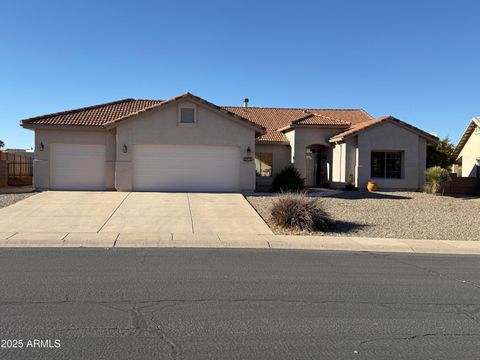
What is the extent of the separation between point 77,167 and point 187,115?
237 inches

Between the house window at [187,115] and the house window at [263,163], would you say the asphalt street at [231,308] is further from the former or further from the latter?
the house window at [263,163]

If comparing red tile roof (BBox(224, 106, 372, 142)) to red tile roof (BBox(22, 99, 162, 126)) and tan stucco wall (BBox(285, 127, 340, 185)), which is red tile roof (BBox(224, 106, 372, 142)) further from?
red tile roof (BBox(22, 99, 162, 126))

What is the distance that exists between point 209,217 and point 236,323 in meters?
10.2

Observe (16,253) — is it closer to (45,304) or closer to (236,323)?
(45,304)

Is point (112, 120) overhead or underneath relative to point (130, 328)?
overhead

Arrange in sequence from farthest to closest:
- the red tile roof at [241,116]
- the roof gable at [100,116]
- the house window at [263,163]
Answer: the house window at [263,163] < the red tile roof at [241,116] < the roof gable at [100,116]

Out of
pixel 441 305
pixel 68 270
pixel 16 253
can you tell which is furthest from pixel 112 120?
pixel 441 305

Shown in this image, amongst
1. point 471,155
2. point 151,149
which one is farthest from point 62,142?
point 471,155

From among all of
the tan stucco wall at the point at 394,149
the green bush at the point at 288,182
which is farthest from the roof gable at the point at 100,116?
A: the tan stucco wall at the point at 394,149

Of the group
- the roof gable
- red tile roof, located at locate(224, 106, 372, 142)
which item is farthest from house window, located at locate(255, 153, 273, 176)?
the roof gable

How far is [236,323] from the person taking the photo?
5434 mm

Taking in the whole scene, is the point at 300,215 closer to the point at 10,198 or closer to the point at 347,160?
the point at 10,198

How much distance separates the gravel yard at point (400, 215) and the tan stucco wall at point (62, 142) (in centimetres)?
749

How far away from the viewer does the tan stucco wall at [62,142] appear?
872 inches
